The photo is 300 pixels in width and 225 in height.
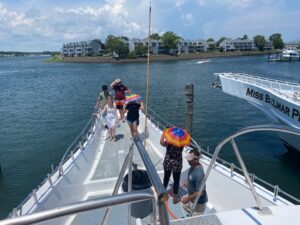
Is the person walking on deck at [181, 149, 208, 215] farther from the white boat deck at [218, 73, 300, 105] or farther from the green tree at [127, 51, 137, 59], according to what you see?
the green tree at [127, 51, 137, 59]

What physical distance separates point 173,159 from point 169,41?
441ft

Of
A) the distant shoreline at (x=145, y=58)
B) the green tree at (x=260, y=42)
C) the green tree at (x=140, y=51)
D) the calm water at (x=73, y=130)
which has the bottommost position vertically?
the calm water at (x=73, y=130)

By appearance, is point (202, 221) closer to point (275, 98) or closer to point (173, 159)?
point (173, 159)

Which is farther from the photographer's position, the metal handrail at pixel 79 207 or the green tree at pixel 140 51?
the green tree at pixel 140 51

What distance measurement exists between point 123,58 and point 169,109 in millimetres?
95879

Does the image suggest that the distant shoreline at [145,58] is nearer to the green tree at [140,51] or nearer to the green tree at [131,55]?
the green tree at [131,55]

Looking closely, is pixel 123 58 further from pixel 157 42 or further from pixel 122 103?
pixel 122 103

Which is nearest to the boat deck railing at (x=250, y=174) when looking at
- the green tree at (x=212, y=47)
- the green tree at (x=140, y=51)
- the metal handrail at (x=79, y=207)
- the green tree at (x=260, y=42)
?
the metal handrail at (x=79, y=207)

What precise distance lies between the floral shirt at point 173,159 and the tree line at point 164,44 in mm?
116094

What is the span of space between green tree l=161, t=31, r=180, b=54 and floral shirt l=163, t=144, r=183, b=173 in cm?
13333

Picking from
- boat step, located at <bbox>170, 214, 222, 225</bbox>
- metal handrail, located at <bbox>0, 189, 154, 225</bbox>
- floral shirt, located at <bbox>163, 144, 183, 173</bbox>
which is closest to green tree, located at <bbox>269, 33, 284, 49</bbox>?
floral shirt, located at <bbox>163, 144, 183, 173</bbox>

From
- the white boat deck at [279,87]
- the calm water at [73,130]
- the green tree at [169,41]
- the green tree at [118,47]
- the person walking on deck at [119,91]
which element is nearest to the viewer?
the person walking on deck at [119,91]

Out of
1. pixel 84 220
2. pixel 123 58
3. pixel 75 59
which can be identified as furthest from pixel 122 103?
pixel 75 59

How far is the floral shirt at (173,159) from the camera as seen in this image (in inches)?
213
